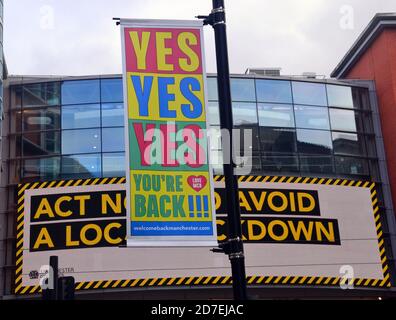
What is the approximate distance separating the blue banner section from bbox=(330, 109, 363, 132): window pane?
77.7 ft

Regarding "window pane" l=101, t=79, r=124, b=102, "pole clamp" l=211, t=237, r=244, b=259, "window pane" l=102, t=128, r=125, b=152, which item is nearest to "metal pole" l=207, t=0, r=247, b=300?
"pole clamp" l=211, t=237, r=244, b=259

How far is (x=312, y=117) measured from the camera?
1234 inches

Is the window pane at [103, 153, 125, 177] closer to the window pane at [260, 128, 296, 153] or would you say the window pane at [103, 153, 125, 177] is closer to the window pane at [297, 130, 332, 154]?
the window pane at [260, 128, 296, 153]

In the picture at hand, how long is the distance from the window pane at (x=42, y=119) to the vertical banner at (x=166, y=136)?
2116 centimetres

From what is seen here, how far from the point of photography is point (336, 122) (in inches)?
1254

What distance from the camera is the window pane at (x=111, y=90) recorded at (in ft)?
97.9

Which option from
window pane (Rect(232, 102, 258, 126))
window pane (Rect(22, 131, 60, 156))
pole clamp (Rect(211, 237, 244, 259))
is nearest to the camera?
pole clamp (Rect(211, 237, 244, 259))

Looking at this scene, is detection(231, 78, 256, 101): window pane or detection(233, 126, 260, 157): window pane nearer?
detection(233, 126, 260, 157): window pane

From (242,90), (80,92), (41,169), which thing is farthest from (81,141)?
(242,90)

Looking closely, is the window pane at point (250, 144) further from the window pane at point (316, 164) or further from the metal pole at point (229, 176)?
the metal pole at point (229, 176)

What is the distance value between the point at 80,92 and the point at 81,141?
2.46 metres

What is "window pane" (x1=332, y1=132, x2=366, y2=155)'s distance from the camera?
31.5 m
